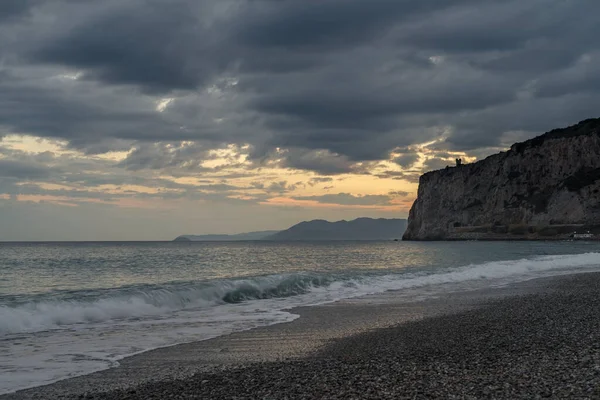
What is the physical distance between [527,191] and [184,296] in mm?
121171

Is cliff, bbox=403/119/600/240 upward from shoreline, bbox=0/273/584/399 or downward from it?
upward

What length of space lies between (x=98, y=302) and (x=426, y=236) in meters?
146

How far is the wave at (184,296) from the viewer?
15961 mm

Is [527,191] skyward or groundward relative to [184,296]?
skyward

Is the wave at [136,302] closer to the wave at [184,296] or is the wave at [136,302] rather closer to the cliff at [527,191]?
the wave at [184,296]

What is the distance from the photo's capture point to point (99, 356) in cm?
1058

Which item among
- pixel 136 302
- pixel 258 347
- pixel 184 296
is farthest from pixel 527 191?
pixel 258 347

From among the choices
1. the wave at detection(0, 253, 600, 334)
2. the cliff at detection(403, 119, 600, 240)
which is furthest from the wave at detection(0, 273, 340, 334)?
the cliff at detection(403, 119, 600, 240)

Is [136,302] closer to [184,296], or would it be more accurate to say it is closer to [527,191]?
[184,296]

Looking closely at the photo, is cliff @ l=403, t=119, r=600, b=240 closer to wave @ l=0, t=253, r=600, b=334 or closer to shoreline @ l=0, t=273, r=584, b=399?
wave @ l=0, t=253, r=600, b=334

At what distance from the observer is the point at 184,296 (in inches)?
841

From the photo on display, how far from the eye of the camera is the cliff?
11719 cm

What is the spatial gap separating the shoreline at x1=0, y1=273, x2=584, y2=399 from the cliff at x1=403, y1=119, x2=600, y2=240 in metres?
111

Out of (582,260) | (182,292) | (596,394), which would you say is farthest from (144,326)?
(582,260)
